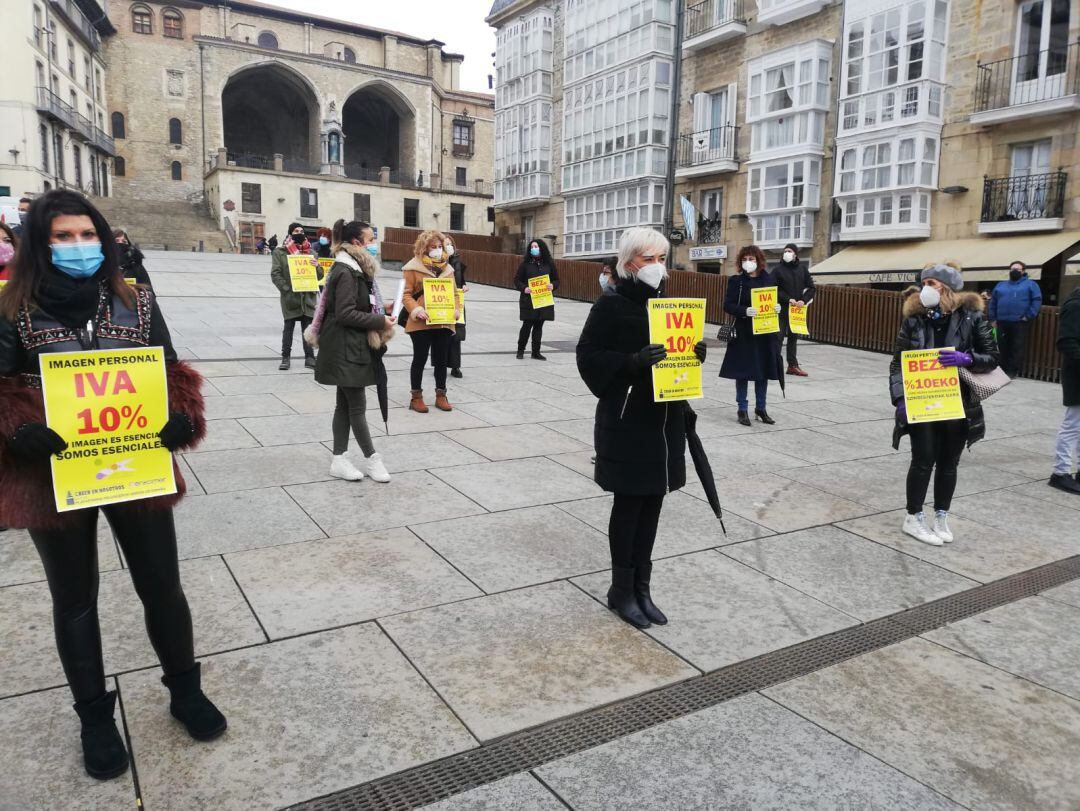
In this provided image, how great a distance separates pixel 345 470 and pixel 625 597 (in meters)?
2.75

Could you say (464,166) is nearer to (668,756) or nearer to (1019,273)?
(1019,273)

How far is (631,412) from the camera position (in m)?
3.73

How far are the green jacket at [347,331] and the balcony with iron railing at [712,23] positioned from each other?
25.0 meters

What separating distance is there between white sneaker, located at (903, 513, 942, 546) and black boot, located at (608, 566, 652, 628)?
2237mm

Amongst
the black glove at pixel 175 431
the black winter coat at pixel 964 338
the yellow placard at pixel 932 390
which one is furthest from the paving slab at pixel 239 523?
the black winter coat at pixel 964 338

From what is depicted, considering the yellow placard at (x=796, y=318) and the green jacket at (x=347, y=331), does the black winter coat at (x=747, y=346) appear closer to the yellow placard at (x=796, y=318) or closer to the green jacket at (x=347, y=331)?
the yellow placard at (x=796, y=318)

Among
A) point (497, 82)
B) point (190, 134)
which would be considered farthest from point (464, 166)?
point (497, 82)

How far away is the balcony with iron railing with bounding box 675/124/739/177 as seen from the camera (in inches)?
1086

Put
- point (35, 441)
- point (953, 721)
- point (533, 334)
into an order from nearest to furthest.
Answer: point (35, 441), point (953, 721), point (533, 334)

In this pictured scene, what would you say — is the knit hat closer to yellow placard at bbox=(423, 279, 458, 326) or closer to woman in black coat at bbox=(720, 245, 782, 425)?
woman in black coat at bbox=(720, 245, 782, 425)

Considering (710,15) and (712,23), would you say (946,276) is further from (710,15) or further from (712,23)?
(710,15)

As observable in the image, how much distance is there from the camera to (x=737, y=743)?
2893mm

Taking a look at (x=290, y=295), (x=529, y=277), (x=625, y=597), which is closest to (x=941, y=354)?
(x=625, y=597)

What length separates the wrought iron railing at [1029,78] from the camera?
1877 centimetres
